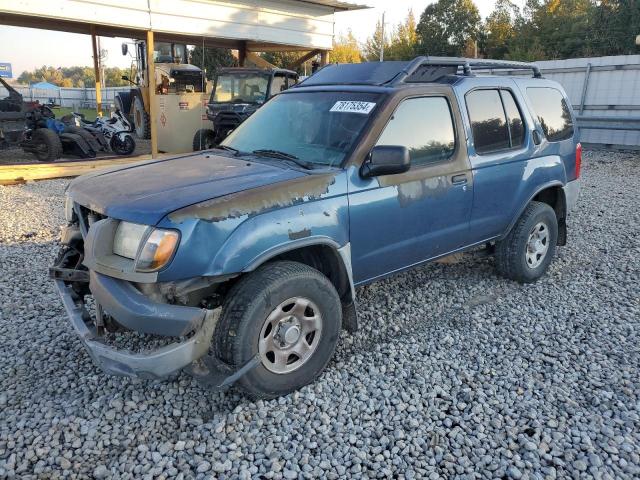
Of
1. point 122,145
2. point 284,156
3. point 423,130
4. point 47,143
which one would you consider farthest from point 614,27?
point 284,156

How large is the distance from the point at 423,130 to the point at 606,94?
1331 centimetres

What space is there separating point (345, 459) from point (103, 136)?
11835 millimetres

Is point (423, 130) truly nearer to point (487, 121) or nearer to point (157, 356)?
point (487, 121)

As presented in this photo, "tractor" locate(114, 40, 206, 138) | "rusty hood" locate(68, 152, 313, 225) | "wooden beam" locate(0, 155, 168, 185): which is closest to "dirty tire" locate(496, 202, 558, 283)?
"rusty hood" locate(68, 152, 313, 225)

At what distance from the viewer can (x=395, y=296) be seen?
471 centimetres

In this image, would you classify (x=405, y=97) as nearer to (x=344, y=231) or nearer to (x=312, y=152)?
(x=312, y=152)

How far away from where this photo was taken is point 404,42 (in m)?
41.8

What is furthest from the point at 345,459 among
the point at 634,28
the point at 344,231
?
the point at 634,28

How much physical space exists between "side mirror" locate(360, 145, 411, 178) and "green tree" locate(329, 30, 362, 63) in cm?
4178

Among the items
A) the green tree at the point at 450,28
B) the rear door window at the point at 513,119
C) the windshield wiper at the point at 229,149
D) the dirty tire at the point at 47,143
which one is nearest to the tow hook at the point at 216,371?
the windshield wiper at the point at 229,149

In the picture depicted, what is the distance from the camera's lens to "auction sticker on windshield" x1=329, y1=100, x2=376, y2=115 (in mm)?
3620

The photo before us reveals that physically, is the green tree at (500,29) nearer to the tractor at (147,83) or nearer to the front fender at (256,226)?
the tractor at (147,83)

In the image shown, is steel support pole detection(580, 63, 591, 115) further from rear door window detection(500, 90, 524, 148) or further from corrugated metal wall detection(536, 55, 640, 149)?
rear door window detection(500, 90, 524, 148)

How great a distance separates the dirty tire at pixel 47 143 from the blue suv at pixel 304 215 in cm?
914
